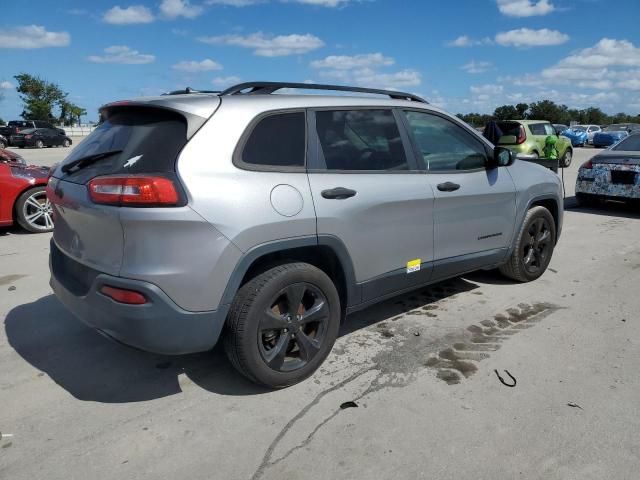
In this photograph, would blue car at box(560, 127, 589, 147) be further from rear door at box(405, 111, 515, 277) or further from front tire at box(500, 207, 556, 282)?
rear door at box(405, 111, 515, 277)

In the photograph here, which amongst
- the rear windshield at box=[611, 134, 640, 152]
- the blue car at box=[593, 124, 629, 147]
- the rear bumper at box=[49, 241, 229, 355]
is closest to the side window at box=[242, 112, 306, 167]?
the rear bumper at box=[49, 241, 229, 355]

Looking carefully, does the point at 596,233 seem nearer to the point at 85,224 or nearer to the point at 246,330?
the point at 246,330

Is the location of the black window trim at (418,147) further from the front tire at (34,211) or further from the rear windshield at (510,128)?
the rear windshield at (510,128)

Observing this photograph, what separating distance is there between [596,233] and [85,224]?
718 cm

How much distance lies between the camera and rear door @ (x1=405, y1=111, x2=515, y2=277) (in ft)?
13.0

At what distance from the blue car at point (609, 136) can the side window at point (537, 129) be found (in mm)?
17219

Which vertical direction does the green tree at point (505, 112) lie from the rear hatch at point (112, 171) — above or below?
above

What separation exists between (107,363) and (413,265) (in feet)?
7.25

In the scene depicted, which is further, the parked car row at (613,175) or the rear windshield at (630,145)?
the rear windshield at (630,145)

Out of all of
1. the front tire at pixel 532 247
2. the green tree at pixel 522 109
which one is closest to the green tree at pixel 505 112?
the green tree at pixel 522 109

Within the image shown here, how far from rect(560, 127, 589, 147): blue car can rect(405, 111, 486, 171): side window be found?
33.7 m

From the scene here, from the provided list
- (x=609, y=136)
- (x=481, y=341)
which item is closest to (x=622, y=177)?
(x=481, y=341)

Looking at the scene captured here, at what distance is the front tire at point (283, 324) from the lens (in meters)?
2.90

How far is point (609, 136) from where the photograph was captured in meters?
31.7
